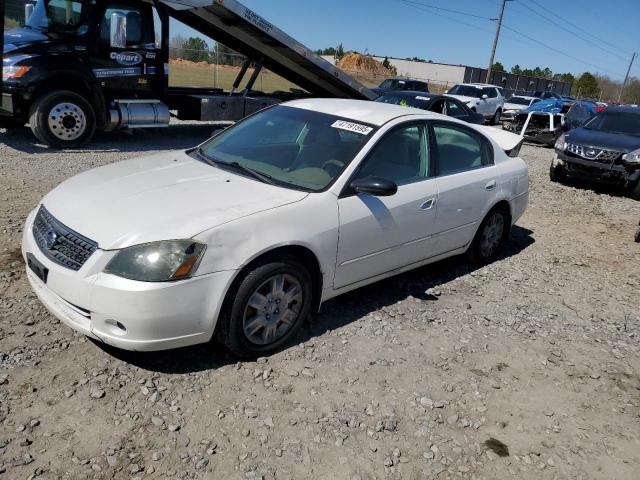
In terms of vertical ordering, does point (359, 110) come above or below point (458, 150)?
above

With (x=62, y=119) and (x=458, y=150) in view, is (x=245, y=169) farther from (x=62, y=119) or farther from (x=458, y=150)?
(x=62, y=119)

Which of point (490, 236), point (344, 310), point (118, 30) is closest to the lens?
point (344, 310)

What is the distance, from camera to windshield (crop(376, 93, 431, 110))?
1262cm

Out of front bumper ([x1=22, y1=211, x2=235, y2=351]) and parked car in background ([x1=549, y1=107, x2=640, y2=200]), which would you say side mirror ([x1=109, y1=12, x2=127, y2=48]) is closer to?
front bumper ([x1=22, y1=211, x2=235, y2=351])

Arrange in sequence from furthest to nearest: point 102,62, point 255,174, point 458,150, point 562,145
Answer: point 562,145 < point 102,62 < point 458,150 < point 255,174

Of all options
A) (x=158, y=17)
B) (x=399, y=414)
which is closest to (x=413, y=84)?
(x=158, y=17)

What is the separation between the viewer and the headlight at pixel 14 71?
866 centimetres

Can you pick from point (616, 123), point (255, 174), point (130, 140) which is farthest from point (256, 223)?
point (616, 123)

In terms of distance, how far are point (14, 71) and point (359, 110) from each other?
275 inches

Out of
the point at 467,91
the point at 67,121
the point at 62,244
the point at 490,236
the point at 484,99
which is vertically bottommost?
the point at 490,236

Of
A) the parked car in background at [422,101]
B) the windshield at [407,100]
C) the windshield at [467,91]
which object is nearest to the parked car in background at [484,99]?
the windshield at [467,91]

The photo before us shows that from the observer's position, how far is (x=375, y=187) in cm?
371

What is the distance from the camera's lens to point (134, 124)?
1016cm

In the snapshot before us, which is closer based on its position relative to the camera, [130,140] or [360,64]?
[130,140]
